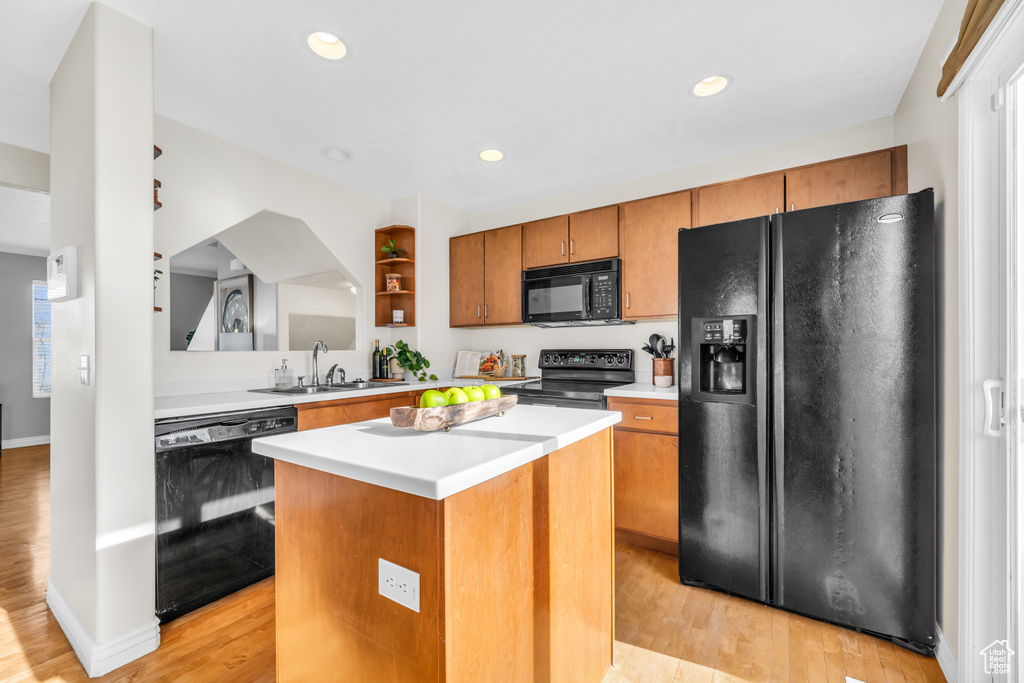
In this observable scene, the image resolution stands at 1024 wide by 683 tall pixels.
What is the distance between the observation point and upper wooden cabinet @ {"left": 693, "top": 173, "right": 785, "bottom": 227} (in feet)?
8.55

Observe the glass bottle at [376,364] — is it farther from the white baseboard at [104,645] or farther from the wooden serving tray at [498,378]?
the white baseboard at [104,645]

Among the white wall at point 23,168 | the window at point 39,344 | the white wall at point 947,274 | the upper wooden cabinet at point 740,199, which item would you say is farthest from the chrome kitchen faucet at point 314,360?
the window at point 39,344

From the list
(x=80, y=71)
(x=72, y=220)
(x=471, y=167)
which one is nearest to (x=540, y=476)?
(x=72, y=220)

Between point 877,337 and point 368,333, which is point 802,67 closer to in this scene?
point 877,337

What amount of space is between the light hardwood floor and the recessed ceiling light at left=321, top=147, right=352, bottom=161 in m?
2.50

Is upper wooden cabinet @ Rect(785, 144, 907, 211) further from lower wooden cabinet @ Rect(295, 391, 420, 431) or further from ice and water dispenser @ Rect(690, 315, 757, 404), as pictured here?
lower wooden cabinet @ Rect(295, 391, 420, 431)

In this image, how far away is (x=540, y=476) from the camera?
3.95 ft

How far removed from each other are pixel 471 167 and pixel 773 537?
2.78 meters

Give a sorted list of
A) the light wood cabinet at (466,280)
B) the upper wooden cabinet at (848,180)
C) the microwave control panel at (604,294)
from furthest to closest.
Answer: the light wood cabinet at (466,280), the microwave control panel at (604,294), the upper wooden cabinet at (848,180)

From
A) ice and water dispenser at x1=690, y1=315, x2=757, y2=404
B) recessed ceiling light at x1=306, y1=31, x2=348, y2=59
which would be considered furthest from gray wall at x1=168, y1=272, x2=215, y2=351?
ice and water dispenser at x1=690, y1=315, x2=757, y2=404

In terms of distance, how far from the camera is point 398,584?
0.95 metres

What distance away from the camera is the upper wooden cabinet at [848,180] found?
2.29m

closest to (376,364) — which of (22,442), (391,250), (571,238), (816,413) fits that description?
(391,250)

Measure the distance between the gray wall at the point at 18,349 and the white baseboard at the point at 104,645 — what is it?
5101 mm
